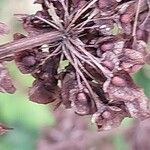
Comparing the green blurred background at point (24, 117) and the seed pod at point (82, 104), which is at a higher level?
the seed pod at point (82, 104)

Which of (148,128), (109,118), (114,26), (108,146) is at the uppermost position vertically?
(114,26)

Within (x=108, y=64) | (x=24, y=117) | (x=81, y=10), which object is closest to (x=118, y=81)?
(x=108, y=64)

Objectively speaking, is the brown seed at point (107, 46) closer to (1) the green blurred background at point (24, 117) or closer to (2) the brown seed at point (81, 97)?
(2) the brown seed at point (81, 97)

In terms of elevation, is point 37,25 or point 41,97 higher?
point 37,25

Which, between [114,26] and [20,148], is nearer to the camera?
[114,26]

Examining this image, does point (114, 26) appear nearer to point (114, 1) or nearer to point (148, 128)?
point (114, 1)

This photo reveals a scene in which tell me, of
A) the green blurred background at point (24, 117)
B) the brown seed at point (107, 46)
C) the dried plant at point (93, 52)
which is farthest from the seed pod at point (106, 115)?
the green blurred background at point (24, 117)

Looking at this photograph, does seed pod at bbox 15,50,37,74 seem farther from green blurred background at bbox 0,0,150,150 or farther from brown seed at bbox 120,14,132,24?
green blurred background at bbox 0,0,150,150

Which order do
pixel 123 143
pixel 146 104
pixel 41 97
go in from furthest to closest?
pixel 123 143, pixel 41 97, pixel 146 104

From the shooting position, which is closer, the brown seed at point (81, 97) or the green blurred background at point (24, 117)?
the brown seed at point (81, 97)

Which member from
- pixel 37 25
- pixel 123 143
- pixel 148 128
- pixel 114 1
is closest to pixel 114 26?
pixel 114 1
